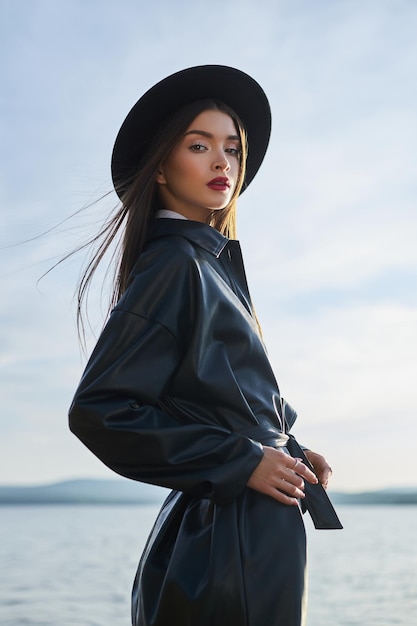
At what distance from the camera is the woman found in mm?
2107

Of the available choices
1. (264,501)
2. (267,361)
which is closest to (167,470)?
(264,501)

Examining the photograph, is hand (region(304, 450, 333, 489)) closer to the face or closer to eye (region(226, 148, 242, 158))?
the face

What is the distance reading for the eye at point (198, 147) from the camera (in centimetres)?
258

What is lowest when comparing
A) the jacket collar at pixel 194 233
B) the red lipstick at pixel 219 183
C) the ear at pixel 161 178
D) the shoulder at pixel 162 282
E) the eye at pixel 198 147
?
the shoulder at pixel 162 282

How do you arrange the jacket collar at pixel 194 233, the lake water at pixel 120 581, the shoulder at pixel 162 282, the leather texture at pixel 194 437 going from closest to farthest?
the leather texture at pixel 194 437 → the shoulder at pixel 162 282 → the jacket collar at pixel 194 233 → the lake water at pixel 120 581

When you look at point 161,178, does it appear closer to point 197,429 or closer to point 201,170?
point 201,170

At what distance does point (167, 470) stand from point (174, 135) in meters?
0.91

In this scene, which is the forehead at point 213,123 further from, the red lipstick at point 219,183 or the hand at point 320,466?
the hand at point 320,466

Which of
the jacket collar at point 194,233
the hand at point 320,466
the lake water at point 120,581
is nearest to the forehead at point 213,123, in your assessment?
the jacket collar at point 194,233

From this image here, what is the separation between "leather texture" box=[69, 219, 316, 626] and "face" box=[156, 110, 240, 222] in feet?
0.92

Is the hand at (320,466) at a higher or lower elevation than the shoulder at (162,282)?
lower

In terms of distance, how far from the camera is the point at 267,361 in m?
2.38

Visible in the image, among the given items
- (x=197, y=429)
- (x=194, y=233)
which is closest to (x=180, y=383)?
(x=197, y=429)

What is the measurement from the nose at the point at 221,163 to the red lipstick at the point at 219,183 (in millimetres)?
23
